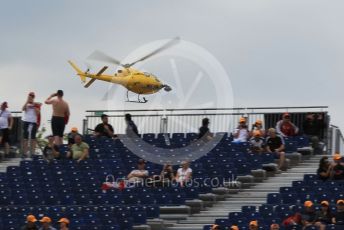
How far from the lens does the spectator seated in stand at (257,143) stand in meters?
42.1

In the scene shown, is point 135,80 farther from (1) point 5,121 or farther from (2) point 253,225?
(2) point 253,225

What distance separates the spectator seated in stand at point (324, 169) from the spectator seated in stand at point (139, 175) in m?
4.65

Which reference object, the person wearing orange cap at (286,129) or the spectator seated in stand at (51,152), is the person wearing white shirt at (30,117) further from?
the person wearing orange cap at (286,129)

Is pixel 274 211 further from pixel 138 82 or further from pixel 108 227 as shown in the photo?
pixel 138 82

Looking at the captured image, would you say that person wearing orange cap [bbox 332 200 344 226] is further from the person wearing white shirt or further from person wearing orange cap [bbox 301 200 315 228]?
the person wearing white shirt

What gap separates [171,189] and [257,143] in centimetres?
320

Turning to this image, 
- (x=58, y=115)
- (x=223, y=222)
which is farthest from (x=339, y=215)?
(x=58, y=115)

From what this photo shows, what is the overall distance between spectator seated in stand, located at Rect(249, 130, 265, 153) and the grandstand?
0.25 meters

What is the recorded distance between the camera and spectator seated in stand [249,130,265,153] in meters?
42.1

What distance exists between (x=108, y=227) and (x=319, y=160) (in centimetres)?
716

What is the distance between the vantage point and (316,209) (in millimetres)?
36250

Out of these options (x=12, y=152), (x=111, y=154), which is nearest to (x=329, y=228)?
(x=111, y=154)

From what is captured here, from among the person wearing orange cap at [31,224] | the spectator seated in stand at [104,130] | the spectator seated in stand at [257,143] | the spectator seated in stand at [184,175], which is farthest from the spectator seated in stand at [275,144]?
the person wearing orange cap at [31,224]

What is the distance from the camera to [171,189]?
4009 centimetres
